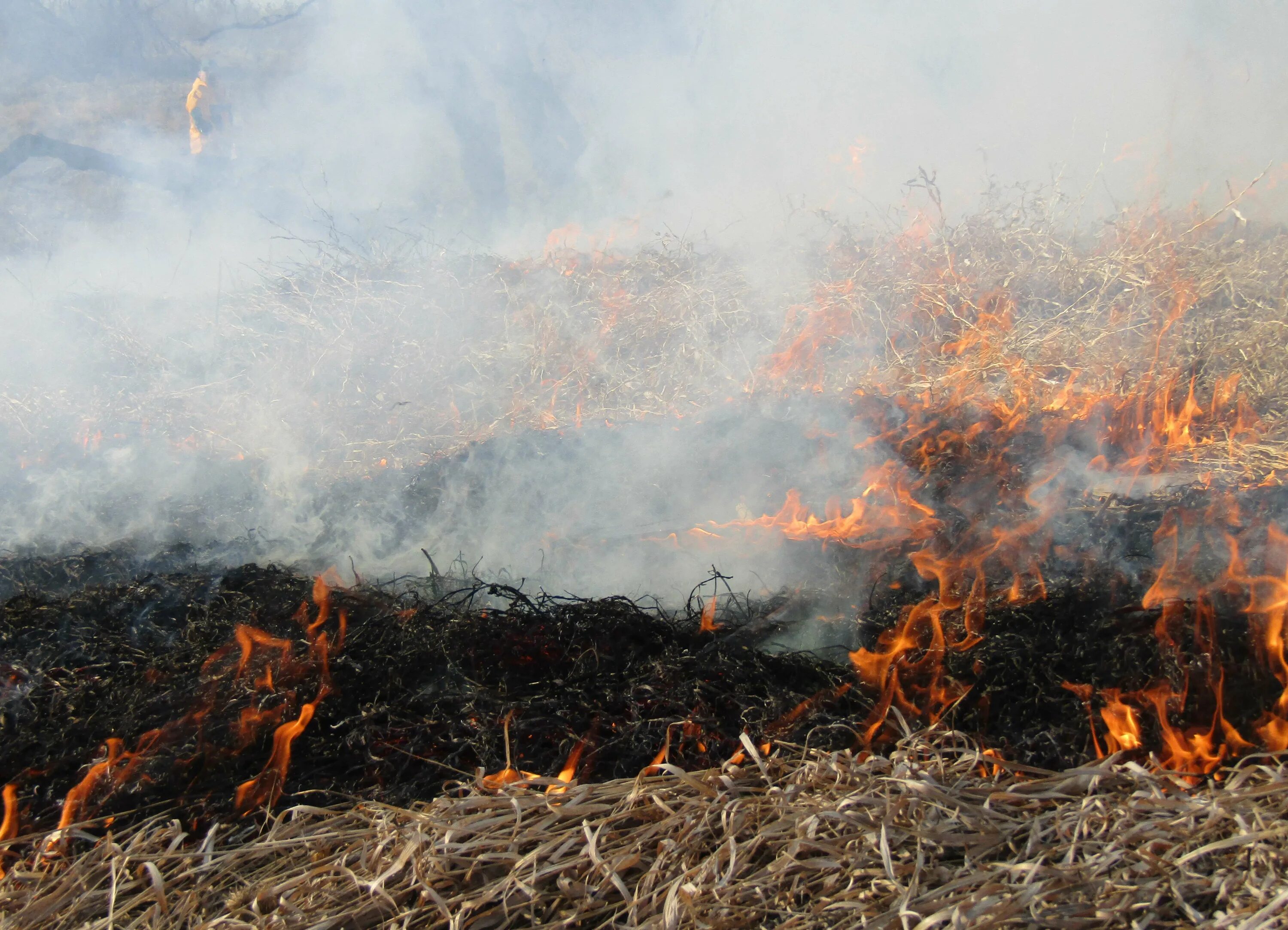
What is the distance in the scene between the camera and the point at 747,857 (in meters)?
1.81

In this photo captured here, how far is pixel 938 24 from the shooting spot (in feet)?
27.8

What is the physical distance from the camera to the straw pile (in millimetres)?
1609

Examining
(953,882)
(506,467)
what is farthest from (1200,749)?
(506,467)

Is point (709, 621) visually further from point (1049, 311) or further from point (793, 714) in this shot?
point (1049, 311)

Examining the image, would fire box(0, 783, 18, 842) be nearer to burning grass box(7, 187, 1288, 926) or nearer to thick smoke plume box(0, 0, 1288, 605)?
burning grass box(7, 187, 1288, 926)

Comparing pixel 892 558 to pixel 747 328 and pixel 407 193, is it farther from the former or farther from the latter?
pixel 407 193

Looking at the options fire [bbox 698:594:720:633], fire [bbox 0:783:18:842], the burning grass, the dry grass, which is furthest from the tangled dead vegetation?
fire [bbox 0:783:18:842]

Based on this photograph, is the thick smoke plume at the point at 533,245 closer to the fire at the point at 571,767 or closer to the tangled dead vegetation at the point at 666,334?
the tangled dead vegetation at the point at 666,334

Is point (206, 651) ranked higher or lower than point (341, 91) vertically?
lower

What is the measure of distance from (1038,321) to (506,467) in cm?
425

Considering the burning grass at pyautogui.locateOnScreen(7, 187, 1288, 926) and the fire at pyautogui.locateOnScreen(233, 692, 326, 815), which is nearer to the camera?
the burning grass at pyautogui.locateOnScreen(7, 187, 1288, 926)

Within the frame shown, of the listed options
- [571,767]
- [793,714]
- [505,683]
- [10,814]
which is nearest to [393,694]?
[505,683]

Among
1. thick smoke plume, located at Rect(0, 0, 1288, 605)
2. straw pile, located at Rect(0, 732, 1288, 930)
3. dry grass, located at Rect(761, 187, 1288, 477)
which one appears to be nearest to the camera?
straw pile, located at Rect(0, 732, 1288, 930)

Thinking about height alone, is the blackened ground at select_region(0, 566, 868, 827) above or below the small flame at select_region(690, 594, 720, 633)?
below
